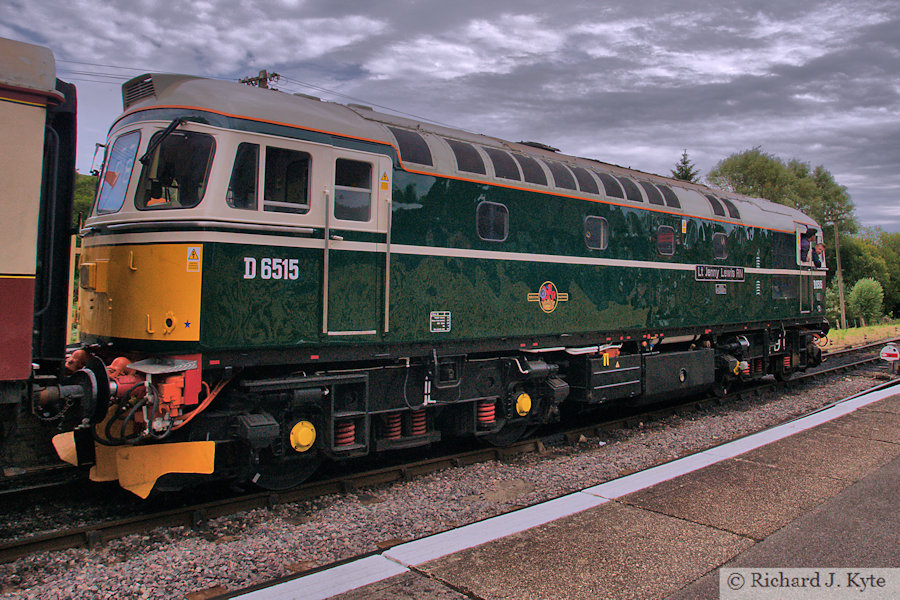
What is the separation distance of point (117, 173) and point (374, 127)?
2.66 metres

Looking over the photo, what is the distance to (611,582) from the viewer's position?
4.50 meters

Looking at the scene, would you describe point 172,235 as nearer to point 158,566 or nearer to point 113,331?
point 113,331

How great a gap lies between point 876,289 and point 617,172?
45745 mm

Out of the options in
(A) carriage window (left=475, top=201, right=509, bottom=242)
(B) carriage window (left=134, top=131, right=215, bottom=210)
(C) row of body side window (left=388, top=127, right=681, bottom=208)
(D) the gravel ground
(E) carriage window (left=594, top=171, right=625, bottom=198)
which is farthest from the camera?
(E) carriage window (left=594, top=171, right=625, bottom=198)

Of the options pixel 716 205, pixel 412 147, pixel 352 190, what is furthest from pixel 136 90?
pixel 716 205

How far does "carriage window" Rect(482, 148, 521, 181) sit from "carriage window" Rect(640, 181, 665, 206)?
11.3ft

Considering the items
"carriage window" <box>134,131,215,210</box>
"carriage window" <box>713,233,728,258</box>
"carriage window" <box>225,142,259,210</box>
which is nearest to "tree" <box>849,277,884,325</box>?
"carriage window" <box>713,233,728,258</box>

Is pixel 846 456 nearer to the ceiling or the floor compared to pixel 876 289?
nearer to the floor

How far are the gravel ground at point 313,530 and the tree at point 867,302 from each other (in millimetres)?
45282

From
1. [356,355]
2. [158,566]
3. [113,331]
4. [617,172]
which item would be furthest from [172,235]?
[617,172]

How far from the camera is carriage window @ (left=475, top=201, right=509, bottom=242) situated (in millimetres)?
8086

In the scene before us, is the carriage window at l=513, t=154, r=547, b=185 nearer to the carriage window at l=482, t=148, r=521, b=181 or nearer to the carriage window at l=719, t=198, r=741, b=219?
the carriage window at l=482, t=148, r=521, b=181

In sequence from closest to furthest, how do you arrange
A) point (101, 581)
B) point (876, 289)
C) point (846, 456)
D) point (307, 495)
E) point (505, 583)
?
1. point (505, 583)
2. point (101, 581)
3. point (307, 495)
4. point (846, 456)
5. point (876, 289)

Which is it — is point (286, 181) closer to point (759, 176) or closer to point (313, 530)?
point (313, 530)
